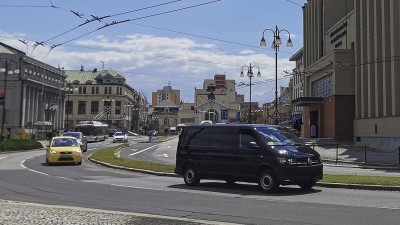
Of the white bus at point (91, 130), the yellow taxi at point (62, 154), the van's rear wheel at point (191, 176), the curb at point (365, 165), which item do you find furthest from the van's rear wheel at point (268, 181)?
the white bus at point (91, 130)

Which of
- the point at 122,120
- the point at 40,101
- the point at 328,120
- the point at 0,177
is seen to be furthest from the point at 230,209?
the point at 122,120

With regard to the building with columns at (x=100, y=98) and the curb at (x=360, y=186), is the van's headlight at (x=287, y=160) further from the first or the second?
the building with columns at (x=100, y=98)

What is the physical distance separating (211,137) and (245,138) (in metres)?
1.44

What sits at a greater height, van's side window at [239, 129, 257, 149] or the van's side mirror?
van's side window at [239, 129, 257, 149]

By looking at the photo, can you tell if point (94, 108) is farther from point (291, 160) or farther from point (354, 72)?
point (291, 160)

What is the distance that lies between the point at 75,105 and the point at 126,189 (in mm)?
137123

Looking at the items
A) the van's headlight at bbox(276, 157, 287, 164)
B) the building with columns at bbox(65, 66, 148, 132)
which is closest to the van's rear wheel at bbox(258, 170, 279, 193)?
the van's headlight at bbox(276, 157, 287, 164)

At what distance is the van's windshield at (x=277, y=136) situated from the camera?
49.1ft

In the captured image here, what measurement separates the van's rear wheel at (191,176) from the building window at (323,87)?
39322 mm

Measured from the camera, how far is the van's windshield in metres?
15.0

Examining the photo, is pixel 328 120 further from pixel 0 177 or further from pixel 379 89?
pixel 0 177

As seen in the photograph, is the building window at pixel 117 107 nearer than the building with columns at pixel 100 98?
No

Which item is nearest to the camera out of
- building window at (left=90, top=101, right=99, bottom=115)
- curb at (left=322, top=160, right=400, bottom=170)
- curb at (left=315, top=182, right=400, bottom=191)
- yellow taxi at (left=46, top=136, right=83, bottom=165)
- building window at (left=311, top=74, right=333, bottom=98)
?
curb at (left=315, top=182, right=400, bottom=191)

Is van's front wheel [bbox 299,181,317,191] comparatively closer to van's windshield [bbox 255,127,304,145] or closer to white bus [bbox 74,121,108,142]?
van's windshield [bbox 255,127,304,145]
